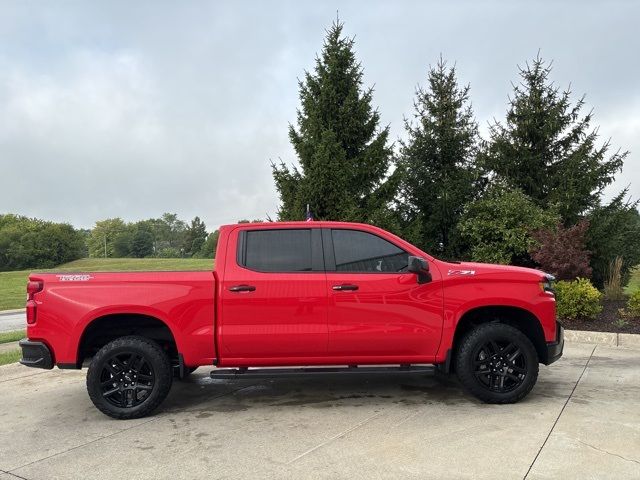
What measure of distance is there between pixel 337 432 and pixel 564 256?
7313mm

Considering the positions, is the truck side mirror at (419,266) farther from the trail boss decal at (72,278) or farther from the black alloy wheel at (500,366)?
the trail boss decal at (72,278)

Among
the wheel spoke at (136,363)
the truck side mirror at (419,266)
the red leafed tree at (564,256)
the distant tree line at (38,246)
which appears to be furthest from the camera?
the distant tree line at (38,246)

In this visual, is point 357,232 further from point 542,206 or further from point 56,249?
point 56,249

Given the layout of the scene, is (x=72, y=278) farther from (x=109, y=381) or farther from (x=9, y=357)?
(x=9, y=357)

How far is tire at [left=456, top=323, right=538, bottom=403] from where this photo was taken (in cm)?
483

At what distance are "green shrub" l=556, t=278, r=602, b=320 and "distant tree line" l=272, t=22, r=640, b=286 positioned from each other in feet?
12.3

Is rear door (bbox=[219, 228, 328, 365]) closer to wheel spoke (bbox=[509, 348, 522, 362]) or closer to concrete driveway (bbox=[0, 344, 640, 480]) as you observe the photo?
concrete driveway (bbox=[0, 344, 640, 480])

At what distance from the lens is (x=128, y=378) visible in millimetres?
4773

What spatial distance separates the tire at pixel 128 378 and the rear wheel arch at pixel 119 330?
23 centimetres

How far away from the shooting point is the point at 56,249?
84625mm

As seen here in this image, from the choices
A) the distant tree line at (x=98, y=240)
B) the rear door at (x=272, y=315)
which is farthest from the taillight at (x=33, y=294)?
the distant tree line at (x=98, y=240)

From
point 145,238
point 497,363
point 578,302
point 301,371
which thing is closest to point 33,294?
point 301,371

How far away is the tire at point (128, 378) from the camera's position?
4.68 metres

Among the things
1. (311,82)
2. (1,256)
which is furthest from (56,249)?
(311,82)
